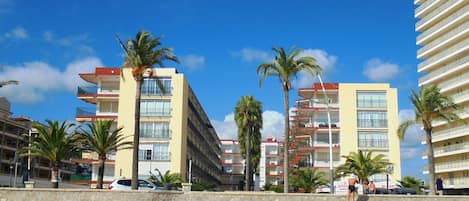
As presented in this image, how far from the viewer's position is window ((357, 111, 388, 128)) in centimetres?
7175

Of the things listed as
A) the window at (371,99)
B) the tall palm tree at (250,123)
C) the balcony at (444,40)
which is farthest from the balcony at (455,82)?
the tall palm tree at (250,123)

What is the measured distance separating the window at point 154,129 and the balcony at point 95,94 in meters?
5.84

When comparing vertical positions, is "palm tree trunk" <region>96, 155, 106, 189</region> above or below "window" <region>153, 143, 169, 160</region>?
below

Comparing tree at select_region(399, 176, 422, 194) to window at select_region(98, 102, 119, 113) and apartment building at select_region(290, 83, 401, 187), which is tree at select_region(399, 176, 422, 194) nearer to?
apartment building at select_region(290, 83, 401, 187)

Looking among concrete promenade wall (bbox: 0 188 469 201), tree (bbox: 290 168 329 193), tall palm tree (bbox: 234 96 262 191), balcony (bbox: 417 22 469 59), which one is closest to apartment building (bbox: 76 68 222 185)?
tall palm tree (bbox: 234 96 262 191)

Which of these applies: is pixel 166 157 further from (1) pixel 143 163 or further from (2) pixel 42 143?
(2) pixel 42 143

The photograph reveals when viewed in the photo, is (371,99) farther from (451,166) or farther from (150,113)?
(150,113)

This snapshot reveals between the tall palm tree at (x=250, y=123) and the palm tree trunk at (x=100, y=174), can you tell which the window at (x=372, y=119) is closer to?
the tall palm tree at (x=250, y=123)

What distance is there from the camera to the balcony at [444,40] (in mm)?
68062

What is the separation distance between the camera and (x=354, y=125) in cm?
7225

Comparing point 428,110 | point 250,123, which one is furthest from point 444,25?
point 428,110

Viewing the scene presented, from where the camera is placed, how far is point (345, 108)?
7288 cm

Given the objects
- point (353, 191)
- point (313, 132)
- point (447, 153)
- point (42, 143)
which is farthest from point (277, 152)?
point (353, 191)

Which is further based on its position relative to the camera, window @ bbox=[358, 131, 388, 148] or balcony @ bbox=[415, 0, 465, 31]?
window @ bbox=[358, 131, 388, 148]
